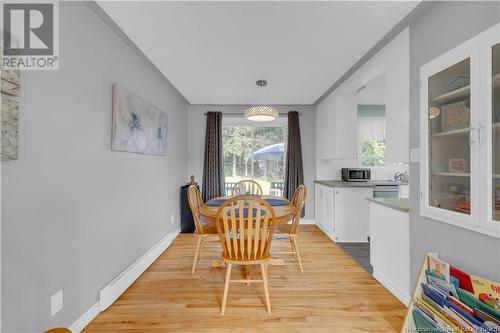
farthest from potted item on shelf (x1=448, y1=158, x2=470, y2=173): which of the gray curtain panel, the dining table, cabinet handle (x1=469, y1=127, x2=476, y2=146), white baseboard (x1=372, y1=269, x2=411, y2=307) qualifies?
the gray curtain panel

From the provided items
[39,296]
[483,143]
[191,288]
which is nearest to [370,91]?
[483,143]

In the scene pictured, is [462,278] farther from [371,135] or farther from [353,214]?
[371,135]

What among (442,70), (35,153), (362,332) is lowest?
(362,332)

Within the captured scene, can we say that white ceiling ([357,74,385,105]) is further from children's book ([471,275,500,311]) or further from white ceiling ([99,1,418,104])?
children's book ([471,275,500,311])

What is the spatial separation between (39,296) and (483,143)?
8.84 ft

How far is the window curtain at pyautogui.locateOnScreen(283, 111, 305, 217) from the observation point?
14.6 ft

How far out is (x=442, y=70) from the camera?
157 cm

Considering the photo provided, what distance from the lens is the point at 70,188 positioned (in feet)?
5.14

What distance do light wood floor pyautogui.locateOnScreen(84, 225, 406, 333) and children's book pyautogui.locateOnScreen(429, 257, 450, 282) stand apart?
0.56m

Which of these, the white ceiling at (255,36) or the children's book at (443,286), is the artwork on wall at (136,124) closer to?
the white ceiling at (255,36)

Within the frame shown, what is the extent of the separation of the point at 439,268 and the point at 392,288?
79 centimetres

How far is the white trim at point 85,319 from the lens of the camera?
1.60m

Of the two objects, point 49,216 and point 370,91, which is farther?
point 370,91

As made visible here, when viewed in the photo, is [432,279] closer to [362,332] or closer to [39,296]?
[362,332]
